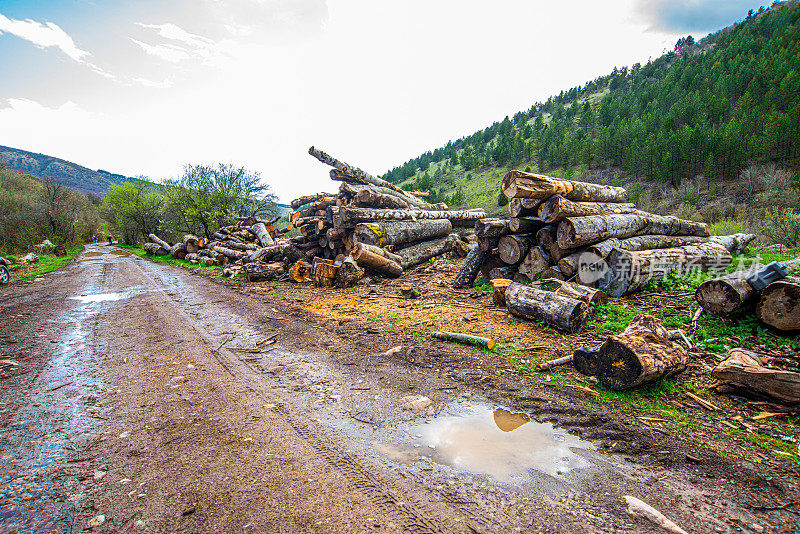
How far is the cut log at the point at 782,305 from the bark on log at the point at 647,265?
220 centimetres

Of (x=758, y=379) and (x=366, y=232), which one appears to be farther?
(x=366, y=232)

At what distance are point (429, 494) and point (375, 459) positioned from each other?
556 millimetres

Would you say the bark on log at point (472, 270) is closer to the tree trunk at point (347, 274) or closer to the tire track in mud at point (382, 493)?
the tree trunk at point (347, 274)

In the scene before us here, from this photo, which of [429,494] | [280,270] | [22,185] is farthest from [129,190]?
[429,494]

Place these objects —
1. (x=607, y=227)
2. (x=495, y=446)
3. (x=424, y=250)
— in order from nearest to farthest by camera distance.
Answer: (x=495, y=446)
(x=607, y=227)
(x=424, y=250)

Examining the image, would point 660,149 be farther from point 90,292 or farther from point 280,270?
point 90,292

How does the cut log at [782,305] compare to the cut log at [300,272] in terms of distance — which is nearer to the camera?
the cut log at [782,305]

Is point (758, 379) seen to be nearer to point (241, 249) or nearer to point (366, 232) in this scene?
point (366, 232)

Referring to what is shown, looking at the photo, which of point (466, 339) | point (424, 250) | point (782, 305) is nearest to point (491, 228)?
point (466, 339)

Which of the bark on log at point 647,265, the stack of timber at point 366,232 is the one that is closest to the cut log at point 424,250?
the stack of timber at point 366,232

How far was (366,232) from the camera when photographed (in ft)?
35.8

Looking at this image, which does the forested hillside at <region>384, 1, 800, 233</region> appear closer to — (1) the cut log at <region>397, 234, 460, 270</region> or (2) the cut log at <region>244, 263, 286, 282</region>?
(1) the cut log at <region>397, 234, 460, 270</region>

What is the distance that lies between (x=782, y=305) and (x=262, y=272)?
1270 centimetres

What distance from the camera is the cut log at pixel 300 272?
11.2 m
